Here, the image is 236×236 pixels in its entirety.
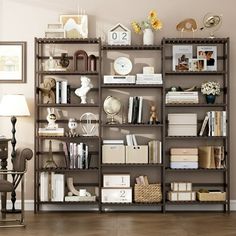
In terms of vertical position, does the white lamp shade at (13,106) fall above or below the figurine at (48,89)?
below

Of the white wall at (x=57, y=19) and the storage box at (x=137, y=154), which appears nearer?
the storage box at (x=137, y=154)

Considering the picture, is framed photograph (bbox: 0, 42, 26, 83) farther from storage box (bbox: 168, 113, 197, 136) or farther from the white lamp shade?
storage box (bbox: 168, 113, 197, 136)

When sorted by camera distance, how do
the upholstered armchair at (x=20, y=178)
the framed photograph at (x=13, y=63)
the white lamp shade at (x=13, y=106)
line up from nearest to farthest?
the upholstered armchair at (x=20, y=178)
the white lamp shade at (x=13, y=106)
the framed photograph at (x=13, y=63)

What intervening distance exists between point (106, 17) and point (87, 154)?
1699 millimetres

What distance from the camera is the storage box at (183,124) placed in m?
6.98

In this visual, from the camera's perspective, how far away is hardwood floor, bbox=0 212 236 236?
5.71m

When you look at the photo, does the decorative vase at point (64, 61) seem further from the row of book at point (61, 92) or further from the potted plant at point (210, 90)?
the potted plant at point (210, 90)

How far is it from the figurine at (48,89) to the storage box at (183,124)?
143 centimetres

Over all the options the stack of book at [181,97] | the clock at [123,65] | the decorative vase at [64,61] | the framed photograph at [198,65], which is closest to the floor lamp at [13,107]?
the decorative vase at [64,61]

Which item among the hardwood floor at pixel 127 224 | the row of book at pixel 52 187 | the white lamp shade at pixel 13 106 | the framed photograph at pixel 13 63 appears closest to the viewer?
the hardwood floor at pixel 127 224

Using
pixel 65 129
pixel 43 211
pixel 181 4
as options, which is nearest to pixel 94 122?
pixel 65 129

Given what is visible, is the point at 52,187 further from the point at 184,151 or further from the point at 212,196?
the point at 212,196

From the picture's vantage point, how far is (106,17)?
7.22m

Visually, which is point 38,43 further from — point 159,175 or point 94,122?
point 159,175
